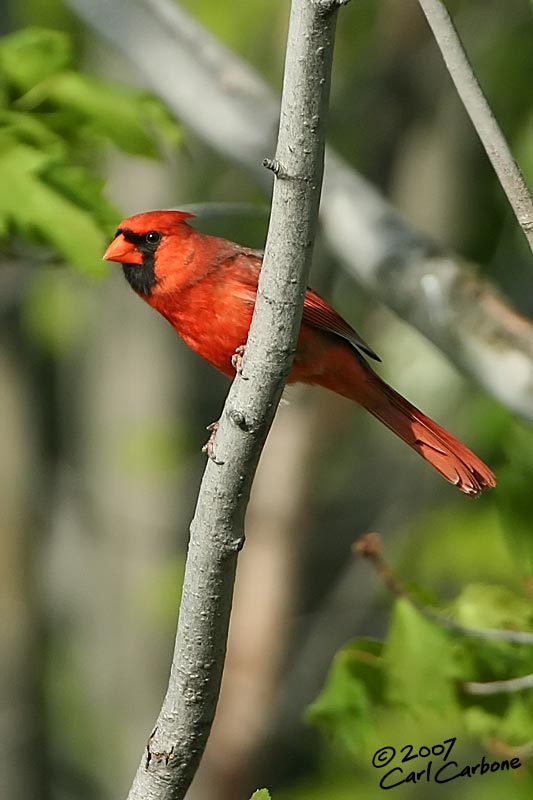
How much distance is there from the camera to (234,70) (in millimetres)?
4094

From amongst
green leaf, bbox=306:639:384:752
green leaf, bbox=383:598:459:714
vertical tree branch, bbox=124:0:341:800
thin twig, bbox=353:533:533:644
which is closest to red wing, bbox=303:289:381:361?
thin twig, bbox=353:533:533:644

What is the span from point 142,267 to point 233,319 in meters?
0.39

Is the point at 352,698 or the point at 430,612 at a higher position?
the point at 430,612

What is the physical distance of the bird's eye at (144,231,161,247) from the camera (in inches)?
137

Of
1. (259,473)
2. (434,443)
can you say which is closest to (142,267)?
(434,443)

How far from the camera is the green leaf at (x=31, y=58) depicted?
3.24 meters

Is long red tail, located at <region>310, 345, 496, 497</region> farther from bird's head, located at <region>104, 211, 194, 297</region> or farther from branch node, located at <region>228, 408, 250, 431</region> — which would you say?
branch node, located at <region>228, 408, 250, 431</region>

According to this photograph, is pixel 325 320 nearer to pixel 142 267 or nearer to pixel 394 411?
pixel 394 411

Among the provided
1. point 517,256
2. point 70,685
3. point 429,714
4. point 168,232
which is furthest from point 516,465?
point 70,685

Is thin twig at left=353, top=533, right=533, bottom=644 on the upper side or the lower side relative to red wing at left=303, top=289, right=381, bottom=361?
lower

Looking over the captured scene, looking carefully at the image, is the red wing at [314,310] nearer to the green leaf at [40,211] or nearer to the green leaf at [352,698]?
the green leaf at [40,211]

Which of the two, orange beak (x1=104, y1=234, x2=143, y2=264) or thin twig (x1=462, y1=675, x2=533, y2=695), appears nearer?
thin twig (x1=462, y1=675, x2=533, y2=695)

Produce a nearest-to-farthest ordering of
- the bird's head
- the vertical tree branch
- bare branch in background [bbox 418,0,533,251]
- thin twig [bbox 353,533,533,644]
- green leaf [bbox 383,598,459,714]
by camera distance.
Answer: the vertical tree branch < bare branch in background [bbox 418,0,533,251] < thin twig [bbox 353,533,533,644] < green leaf [bbox 383,598,459,714] < the bird's head

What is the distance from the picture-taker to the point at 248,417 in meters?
2.20
